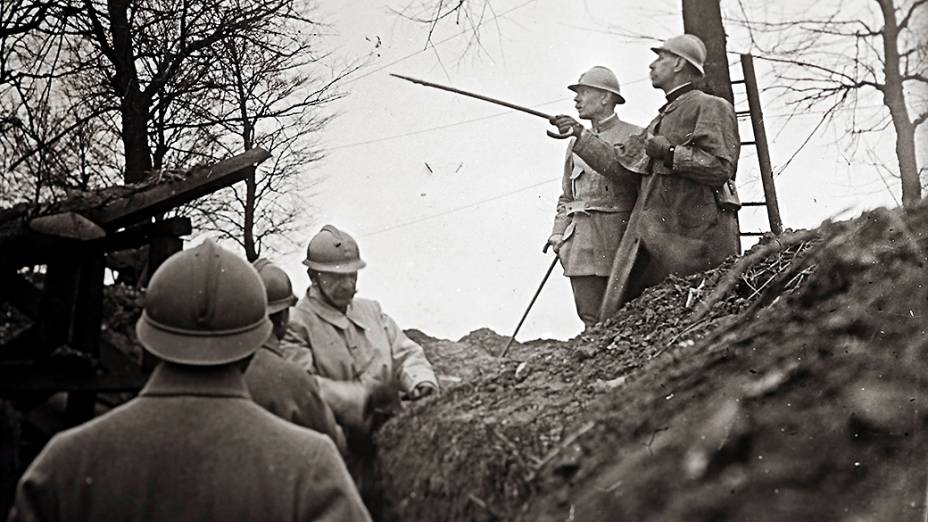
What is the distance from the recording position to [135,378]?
9.22ft

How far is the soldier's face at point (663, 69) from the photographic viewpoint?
202 inches

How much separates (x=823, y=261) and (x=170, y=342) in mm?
2667

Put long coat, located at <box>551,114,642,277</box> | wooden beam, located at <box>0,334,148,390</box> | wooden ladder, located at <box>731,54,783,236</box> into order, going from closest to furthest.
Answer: wooden beam, located at <box>0,334,148,390</box> < long coat, located at <box>551,114,642,277</box> < wooden ladder, located at <box>731,54,783,236</box>

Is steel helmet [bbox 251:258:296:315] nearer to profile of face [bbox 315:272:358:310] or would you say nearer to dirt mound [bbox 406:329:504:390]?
profile of face [bbox 315:272:358:310]

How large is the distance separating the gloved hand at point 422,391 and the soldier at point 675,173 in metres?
1.77

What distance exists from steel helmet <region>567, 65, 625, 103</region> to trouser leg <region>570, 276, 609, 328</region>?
1.06 m

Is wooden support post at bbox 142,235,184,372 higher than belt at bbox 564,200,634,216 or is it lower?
lower

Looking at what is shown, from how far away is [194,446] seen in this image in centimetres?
199

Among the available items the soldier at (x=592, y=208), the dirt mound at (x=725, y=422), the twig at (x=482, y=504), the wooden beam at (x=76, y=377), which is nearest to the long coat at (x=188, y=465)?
the wooden beam at (x=76, y=377)

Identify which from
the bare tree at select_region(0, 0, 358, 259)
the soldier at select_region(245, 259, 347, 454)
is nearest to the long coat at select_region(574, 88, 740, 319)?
the bare tree at select_region(0, 0, 358, 259)

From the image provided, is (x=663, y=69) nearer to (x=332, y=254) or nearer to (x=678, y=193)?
(x=678, y=193)

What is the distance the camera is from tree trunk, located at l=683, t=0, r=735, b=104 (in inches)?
267

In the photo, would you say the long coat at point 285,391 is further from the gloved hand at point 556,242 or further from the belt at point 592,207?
the belt at point 592,207

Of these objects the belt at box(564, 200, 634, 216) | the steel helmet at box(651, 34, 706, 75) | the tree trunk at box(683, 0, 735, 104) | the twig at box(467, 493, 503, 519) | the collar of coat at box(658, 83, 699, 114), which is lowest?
the twig at box(467, 493, 503, 519)
